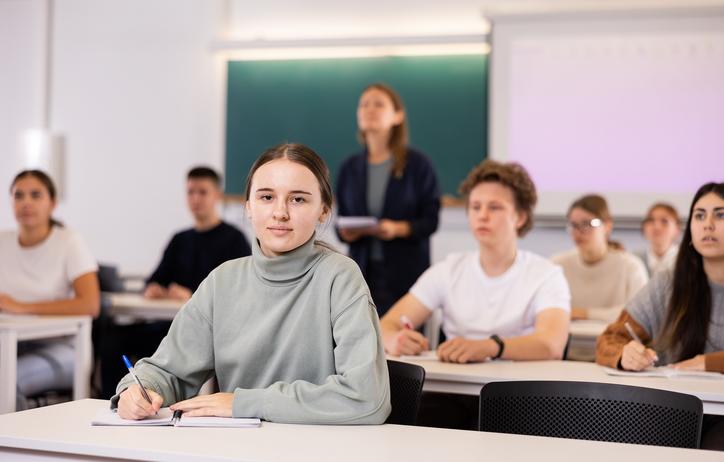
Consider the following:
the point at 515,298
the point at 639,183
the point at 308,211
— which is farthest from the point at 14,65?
the point at 308,211

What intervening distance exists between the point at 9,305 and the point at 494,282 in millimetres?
2075

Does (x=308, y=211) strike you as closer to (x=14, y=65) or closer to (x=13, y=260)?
(x=13, y=260)

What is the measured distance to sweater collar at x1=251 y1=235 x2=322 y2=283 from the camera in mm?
1870

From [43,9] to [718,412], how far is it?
6717 mm

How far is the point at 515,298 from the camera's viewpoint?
118 inches

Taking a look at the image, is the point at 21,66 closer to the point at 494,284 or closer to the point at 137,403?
the point at 494,284

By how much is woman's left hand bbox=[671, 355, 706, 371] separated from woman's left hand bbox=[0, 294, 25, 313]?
2653 millimetres

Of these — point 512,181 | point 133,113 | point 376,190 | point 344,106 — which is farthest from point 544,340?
point 133,113

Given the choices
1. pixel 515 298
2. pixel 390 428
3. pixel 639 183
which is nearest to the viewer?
pixel 390 428

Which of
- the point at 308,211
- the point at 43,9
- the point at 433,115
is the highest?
the point at 43,9

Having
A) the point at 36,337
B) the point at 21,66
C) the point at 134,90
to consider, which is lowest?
the point at 36,337

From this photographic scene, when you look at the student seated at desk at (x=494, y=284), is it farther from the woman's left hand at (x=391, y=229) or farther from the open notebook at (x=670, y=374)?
the woman's left hand at (x=391, y=229)

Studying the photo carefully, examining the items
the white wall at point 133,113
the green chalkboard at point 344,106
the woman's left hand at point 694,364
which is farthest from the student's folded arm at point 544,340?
the white wall at point 133,113

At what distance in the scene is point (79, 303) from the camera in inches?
151
